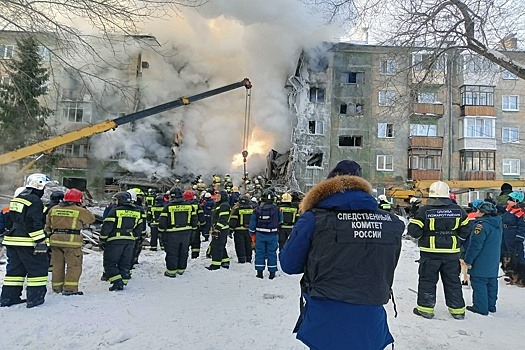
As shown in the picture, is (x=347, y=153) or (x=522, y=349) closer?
(x=522, y=349)

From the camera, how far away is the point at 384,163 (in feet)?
91.4

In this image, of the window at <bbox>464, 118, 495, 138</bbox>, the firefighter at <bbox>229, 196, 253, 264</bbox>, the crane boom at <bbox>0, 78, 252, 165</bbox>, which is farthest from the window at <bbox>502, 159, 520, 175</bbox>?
the firefighter at <bbox>229, 196, 253, 264</bbox>

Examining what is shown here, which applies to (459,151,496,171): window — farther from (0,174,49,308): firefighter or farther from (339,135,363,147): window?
(0,174,49,308): firefighter

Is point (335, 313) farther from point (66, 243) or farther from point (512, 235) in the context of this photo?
point (512, 235)

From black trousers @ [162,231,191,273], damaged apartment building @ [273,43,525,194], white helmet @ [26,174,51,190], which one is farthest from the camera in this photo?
damaged apartment building @ [273,43,525,194]

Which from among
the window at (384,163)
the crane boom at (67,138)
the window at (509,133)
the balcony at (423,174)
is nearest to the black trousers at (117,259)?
the crane boom at (67,138)

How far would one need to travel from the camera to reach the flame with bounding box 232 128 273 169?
2467 cm

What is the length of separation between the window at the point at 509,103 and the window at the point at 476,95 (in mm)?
1321

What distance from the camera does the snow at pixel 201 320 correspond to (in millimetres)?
4152

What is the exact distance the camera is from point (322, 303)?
254 cm

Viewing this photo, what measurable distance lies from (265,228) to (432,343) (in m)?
4.09

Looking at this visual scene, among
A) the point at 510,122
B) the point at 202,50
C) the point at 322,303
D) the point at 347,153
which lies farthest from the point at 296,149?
the point at 322,303

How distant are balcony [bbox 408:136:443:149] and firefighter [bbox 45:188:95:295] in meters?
25.0

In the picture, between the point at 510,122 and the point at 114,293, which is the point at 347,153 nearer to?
the point at 510,122
